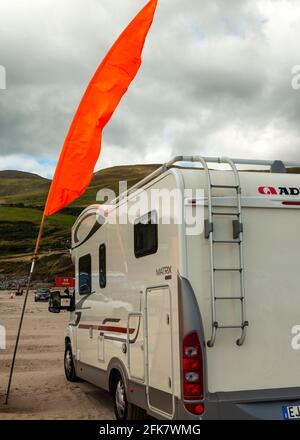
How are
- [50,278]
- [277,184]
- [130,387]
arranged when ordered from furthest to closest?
[50,278]
[130,387]
[277,184]

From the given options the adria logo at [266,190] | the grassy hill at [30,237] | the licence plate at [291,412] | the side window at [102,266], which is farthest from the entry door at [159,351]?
the grassy hill at [30,237]

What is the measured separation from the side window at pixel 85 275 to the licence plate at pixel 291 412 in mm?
4395

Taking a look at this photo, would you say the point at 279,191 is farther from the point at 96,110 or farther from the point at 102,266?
the point at 96,110

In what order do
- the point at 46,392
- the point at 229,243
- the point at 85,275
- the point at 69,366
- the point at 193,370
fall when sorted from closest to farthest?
1. the point at 193,370
2. the point at 229,243
3. the point at 85,275
4. the point at 46,392
5. the point at 69,366

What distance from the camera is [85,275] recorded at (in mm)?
9812

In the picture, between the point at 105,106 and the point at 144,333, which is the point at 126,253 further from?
the point at 105,106

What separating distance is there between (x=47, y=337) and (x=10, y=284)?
6953cm

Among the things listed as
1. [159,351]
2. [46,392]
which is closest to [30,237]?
[46,392]

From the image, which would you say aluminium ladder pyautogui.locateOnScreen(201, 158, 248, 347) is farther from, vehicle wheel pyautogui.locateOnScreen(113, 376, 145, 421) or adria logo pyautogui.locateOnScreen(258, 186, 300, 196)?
vehicle wheel pyautogui.locateOnScreen(113, 376, 145, 421)

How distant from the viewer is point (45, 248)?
106 m

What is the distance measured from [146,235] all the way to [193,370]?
182 cm

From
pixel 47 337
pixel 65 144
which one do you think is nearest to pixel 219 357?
pixel 65 144

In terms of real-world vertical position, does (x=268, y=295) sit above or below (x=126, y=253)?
below

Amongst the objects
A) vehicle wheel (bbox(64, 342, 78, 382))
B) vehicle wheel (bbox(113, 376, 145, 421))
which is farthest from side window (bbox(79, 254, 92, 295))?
vehicle wheel (bbox(113, 376, 145, 421))
